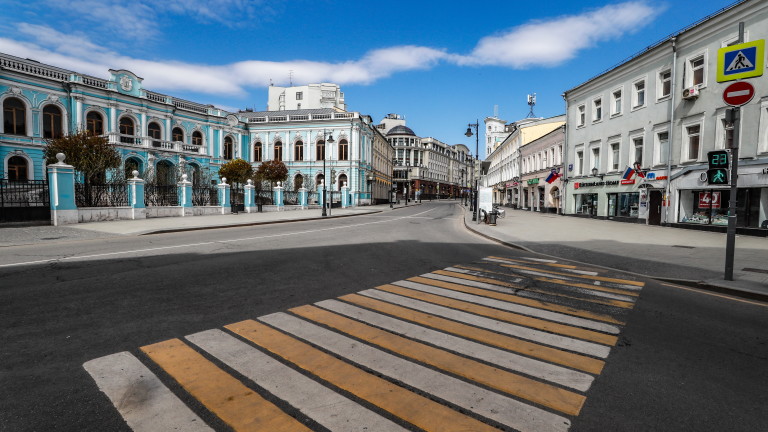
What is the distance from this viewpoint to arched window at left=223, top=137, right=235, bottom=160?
1973 inches

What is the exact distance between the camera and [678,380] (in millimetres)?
3080

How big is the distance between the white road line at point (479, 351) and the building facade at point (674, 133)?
16794 millimetres

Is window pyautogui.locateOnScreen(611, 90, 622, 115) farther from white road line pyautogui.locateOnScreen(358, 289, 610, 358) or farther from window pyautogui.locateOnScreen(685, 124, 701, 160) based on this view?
white road line pyautogui.locateOnScreen(358, 289, 610, 358)

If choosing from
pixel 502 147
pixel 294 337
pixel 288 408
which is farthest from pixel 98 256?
pixel 502 147

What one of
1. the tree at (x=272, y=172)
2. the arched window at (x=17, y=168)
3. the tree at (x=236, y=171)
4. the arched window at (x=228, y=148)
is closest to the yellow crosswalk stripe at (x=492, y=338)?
the tree at (x=236, y=171)

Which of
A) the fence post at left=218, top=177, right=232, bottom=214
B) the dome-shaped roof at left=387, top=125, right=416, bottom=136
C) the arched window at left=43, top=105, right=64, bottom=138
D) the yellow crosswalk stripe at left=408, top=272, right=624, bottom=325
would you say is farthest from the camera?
the dome-shaped roof at left=387, top=125, right=416, bottom=136

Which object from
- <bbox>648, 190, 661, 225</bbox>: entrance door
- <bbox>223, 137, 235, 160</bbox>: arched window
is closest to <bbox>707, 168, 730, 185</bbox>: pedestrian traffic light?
<bbox>648, 190, 661, 225</bbox>: entrance door

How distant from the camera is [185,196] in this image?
2289cm

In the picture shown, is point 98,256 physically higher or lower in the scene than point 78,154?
lower

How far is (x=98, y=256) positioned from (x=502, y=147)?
5723 centimetres

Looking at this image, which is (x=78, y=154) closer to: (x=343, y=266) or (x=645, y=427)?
(x=343, y=266)

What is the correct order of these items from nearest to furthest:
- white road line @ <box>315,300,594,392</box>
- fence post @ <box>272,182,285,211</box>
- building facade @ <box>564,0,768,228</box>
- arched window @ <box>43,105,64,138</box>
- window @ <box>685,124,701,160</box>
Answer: white road line @ <box>315,300,594,392</box>
building facade @ <box>564,0,768,228</box>
window @ <box>685,124,701,160</box>
arched window @ <box>43,105,64,138</box>
fence post @ <box>272,182,285,211</box>

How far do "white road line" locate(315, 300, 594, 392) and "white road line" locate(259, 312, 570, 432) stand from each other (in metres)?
0.53

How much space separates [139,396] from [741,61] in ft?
35.6
